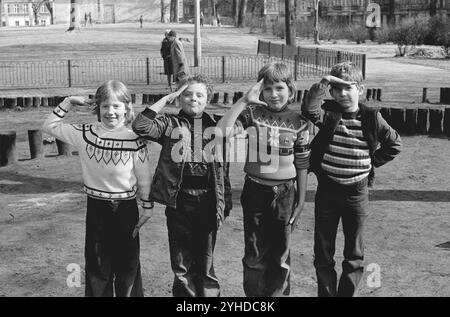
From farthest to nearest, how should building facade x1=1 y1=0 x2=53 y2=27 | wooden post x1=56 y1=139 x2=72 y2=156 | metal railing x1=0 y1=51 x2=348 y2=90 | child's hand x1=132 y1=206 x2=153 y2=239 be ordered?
building facade x1=1 y1=0 x2=53 y2=27 → metal railing x1=0 y1=51 x2=348 y2=90 → wooden post x1=56 y1=139 x2=72 y2=156 → child's hand x1=132 y1=206 x2=153 y2=239

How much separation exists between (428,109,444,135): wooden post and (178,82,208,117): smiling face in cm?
1016

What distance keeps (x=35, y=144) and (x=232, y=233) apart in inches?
220

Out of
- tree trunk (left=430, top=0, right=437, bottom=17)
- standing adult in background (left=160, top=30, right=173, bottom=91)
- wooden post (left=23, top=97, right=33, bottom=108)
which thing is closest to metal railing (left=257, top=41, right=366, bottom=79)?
standing adult in background (left=160, top=30, right=173, bottom=91)

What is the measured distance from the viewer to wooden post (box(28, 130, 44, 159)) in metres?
11.6

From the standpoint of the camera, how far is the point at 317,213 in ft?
16.1

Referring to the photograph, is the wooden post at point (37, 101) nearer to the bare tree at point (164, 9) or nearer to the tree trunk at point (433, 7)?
A: the tree trunk at point (433, 7)

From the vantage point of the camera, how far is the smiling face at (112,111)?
15.1 ft

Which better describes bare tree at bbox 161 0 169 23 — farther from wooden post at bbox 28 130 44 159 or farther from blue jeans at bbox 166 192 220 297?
blue jeans at bbox 166 192 220 297

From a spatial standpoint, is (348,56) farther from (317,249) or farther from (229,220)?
(317,249)

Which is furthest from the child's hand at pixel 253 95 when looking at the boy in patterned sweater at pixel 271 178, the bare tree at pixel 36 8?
the bare tree at pixel 36 8

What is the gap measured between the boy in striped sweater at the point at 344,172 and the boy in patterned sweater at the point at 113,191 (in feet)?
3.94

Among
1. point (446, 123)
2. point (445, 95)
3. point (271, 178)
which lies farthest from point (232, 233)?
point (445, 95)

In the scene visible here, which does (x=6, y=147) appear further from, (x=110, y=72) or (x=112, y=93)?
(x=110, y=72)
